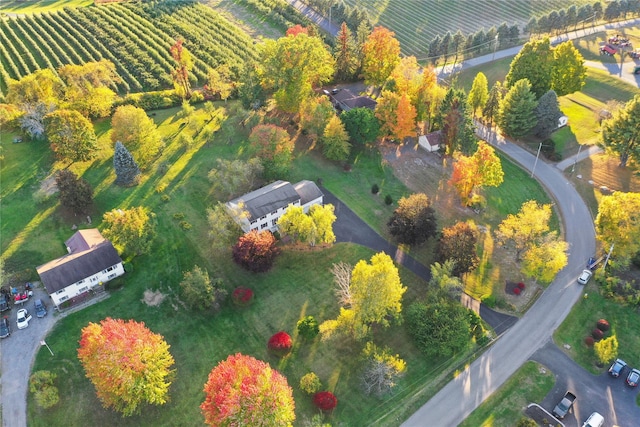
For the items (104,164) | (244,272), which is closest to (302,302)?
(244,272)

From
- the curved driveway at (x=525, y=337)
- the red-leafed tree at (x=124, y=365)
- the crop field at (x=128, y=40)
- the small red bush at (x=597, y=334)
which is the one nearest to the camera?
the red-leafed tree at (x=124, y=365)

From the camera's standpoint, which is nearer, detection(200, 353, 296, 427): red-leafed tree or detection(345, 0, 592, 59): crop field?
detection(200, 353, 296, 427): red-leafed tree

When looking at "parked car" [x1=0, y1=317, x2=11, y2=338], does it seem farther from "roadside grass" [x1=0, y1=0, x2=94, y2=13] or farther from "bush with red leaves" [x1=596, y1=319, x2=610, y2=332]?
"roadside grass" [x1=0, y1=0, x2=94, y2=13]

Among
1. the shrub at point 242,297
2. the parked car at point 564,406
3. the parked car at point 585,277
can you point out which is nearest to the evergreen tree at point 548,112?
the parked car at point 585,277

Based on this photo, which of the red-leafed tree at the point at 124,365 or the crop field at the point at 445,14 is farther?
the crop field at the point at 445,14

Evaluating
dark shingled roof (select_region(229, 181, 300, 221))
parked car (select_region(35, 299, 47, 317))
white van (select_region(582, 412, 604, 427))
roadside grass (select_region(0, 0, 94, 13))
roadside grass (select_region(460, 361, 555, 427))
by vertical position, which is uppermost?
roadside grass (select_region(0, 0, 94, 13))

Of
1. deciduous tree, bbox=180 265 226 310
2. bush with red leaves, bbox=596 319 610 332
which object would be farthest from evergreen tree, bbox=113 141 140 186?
bush with red leaves, bbox=596 319 610 332

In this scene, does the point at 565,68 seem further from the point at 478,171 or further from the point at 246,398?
the point at 246,398

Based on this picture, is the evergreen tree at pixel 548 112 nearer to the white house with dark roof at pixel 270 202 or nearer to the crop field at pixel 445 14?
the white house with dark roof at pixel 270 202
